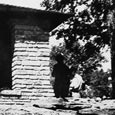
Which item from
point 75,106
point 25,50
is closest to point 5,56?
point 25,50

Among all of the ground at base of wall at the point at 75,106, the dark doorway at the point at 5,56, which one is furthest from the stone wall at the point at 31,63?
the ground at base of wall at the point at 75,106

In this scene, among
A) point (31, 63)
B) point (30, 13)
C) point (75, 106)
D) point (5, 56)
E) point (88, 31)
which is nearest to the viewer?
point (75, 106)

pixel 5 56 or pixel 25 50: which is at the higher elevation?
pixel 25 50

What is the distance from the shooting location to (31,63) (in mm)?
9953

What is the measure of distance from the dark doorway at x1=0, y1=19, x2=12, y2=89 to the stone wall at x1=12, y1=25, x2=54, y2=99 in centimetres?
57

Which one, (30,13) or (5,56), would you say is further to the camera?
(5,56)

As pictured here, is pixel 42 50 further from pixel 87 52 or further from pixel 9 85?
pixel 87 52

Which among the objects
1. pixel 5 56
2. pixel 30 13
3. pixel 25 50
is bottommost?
pixel 5 56

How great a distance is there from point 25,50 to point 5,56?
2.80 feet

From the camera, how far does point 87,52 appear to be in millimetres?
16266

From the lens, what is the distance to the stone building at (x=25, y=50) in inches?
386

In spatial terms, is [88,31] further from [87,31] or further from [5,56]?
[5,56]

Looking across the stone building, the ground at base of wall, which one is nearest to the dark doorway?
the stone building

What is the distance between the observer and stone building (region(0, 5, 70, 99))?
9.80m
